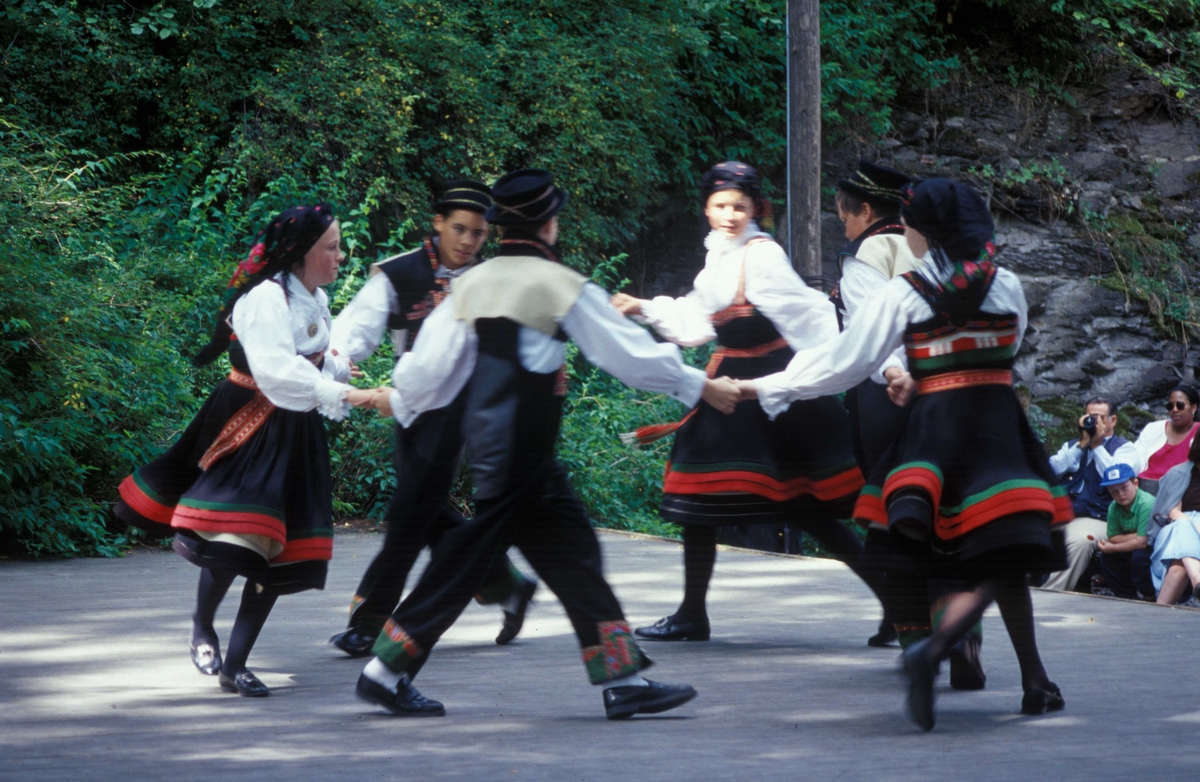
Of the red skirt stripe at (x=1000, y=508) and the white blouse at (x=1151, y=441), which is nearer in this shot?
the red skirt stripe at (x=1000, y=508)

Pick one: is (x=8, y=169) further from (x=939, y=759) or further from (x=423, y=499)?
(x=939, y=759)

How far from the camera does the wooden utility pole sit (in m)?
9.70

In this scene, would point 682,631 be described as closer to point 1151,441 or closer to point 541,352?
point 541,352

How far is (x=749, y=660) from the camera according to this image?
4.92 metres

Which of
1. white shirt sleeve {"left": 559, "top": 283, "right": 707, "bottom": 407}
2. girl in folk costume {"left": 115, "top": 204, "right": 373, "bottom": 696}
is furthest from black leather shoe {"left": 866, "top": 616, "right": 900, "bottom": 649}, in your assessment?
girl in folk costume {"left": 115, "top": 204, "right": 373, "bottom": 696}

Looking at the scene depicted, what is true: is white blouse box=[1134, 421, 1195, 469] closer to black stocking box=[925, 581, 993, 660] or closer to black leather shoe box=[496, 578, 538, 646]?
black leather shoe box=[496, 578, 538, 646]

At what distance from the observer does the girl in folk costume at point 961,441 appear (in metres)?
3.68

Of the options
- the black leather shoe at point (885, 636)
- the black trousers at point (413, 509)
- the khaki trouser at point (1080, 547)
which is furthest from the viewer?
the khaki trouser at point (1080, 547)

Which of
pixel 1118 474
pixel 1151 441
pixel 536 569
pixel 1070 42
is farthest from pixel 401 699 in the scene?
pixel 1070 42

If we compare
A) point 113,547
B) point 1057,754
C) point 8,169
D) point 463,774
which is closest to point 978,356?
point 1057,754

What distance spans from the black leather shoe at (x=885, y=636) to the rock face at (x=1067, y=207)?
10004 mm

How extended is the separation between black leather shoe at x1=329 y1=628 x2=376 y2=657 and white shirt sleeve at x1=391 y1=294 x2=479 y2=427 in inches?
51.2

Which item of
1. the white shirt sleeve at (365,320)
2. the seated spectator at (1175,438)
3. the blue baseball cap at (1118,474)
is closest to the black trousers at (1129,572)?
the blue baseball cap at (1118,474)

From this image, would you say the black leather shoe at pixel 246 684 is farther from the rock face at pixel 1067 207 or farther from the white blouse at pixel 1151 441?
the rock face at pixel 1067 207
